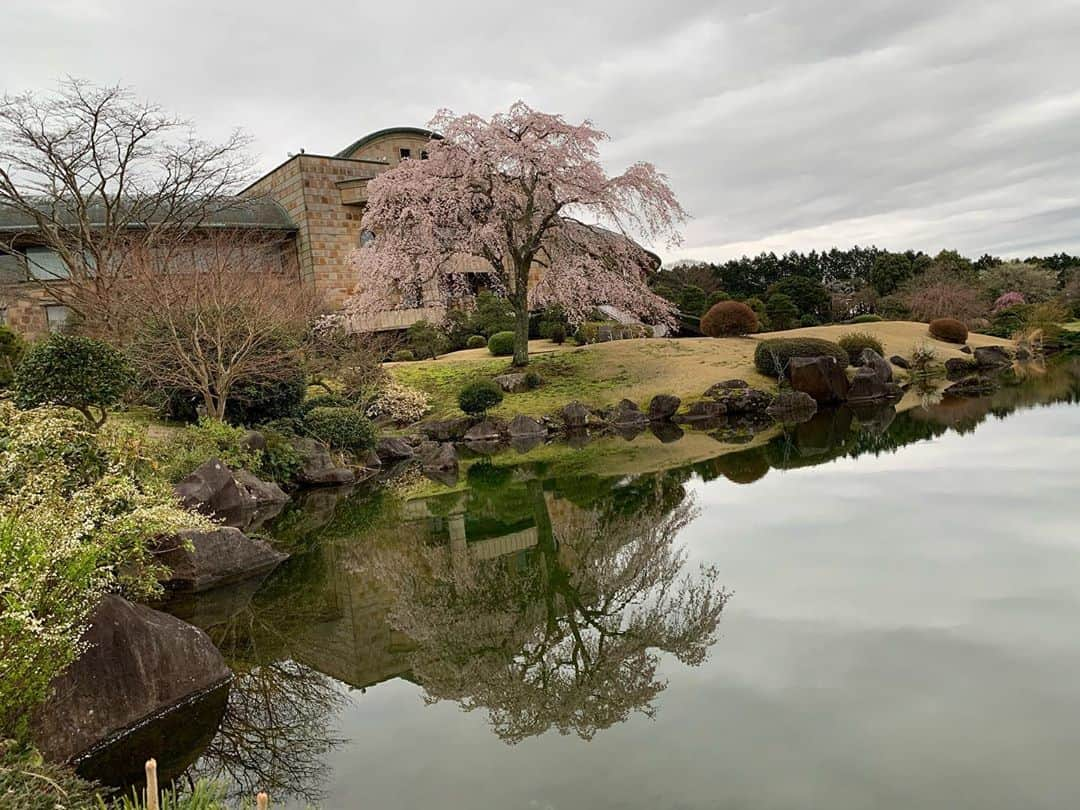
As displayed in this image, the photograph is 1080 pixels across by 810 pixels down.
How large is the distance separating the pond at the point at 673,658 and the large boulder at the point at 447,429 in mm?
10356

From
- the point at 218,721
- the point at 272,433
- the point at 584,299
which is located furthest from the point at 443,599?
the point at 584,299

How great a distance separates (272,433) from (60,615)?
35.0ft

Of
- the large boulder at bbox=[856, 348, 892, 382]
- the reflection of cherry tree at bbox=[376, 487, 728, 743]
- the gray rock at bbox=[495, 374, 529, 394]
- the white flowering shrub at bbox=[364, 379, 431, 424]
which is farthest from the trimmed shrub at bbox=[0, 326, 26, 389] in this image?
the large boulder at bbox=[856, 348, 892, 382]

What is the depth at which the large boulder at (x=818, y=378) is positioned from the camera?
2172 centimetres

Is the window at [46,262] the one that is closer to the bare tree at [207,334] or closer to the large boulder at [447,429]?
the bare tree at [207,334]

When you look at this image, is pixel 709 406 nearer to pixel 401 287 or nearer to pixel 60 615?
pixel 401 287

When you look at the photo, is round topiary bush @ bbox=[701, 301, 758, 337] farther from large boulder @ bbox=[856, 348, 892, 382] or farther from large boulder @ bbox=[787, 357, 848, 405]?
large boulder @ bbox=[787, 357, 848, 405]

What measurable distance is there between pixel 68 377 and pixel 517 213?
581 inches

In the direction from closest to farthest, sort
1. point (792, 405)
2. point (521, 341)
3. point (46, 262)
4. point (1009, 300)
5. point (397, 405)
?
point (792, 405) → point (397, 405) → point (521, 341) → point (46, 262) → point (1009, 300)

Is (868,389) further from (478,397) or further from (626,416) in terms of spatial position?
(478,397)

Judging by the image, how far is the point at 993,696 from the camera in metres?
4.28

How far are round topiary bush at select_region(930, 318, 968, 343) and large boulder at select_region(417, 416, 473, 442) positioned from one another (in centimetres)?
2136

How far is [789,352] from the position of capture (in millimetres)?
22391

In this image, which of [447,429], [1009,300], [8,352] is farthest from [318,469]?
[1009,300]
